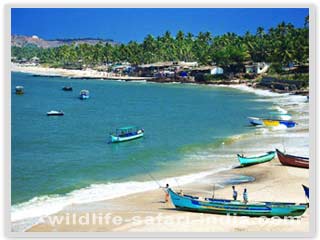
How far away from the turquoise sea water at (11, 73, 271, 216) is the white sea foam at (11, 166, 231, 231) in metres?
0.35

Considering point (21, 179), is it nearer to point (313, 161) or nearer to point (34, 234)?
point (34, 234)

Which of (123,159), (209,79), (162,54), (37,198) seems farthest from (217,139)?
(162,54)

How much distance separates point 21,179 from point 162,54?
156 feet

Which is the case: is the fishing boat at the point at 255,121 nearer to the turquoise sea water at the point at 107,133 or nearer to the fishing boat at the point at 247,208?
the turquoise sea water at the point at 107,133

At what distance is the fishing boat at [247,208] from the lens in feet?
33.0

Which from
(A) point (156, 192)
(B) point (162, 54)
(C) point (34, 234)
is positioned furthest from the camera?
(B) point (162, 54)

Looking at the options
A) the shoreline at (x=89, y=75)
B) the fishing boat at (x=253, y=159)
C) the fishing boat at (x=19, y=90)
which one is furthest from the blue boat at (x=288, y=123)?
the shoreline at (x=89, y=75)

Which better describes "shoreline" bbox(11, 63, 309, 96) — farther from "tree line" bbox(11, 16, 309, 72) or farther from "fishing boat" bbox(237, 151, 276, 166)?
"fishing boat" bbox(237, 151, 276, 166)

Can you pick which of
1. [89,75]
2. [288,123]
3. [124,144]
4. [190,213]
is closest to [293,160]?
[190,213]

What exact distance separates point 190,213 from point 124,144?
906 cm

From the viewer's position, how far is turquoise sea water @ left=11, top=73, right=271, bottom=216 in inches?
566

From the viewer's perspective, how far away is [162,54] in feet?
197

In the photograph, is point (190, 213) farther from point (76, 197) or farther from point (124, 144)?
point (124, 144)

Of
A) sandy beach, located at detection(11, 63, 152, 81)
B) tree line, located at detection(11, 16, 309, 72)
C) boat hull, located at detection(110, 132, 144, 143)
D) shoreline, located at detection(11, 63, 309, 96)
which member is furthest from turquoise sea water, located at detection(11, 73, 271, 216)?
sandy beach, located at detection(11, 63, 152, 81)
